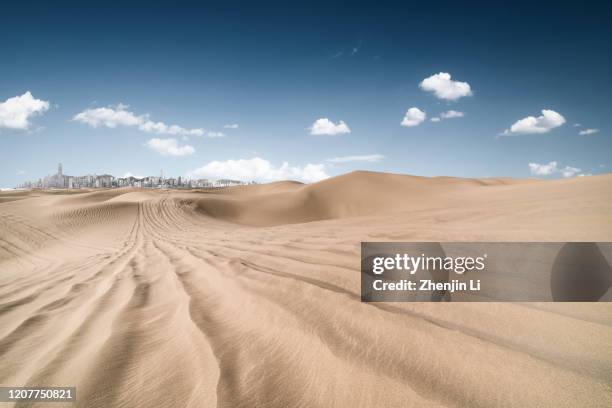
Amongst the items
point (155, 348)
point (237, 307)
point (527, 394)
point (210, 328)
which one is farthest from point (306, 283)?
point (527, 394)

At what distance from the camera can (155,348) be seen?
1464 mm

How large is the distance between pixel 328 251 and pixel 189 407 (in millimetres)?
2457

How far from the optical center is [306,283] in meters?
2.28

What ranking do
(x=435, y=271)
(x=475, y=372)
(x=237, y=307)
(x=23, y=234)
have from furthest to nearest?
(x=23, y=234) → (x=435, y=271) → (x=237, y=307) → (x=475, y=372)

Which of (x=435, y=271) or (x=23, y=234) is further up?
(x=435, y=271)

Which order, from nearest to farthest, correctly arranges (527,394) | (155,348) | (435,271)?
(527,394), (155,348), (435,271)

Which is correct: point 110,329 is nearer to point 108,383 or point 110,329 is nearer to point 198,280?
point 108,383

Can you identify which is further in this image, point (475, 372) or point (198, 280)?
point (198, 280)

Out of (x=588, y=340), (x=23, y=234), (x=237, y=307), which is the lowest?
(x=23, y=234)

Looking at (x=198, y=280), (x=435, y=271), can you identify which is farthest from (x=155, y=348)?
(x=435, y=271)

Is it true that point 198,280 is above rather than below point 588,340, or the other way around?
below

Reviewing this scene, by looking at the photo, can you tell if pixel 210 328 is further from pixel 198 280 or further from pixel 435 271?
pixel 435 271

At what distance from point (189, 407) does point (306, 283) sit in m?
1.33

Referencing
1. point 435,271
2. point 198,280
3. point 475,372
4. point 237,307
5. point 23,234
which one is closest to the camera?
point 475,372
